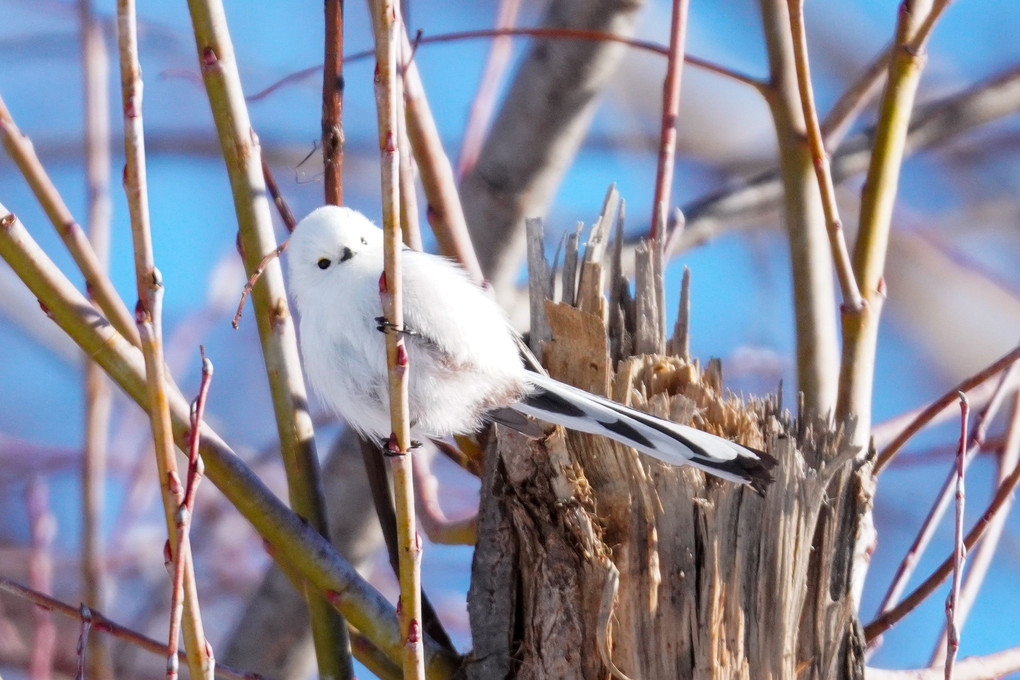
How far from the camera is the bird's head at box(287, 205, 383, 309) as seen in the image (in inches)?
51.8

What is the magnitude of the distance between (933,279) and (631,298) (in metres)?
2.36

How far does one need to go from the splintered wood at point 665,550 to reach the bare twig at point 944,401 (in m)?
0.18

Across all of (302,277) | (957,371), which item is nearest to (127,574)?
A: (302,277)

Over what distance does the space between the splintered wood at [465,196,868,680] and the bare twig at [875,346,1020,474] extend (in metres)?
0.18

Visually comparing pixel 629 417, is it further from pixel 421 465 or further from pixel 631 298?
pixel 421 465

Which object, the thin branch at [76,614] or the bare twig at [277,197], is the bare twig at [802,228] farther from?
the thin branch at [76,614]

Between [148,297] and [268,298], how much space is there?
58cm

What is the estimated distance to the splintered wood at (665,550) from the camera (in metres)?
1.22

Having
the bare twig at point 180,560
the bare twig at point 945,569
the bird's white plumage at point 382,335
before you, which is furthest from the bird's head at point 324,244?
the bare twig at point 945,569

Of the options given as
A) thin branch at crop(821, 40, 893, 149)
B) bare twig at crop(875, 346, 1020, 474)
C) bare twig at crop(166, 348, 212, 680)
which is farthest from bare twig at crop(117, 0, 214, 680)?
thin branch at crop(821, 40, 893, 149)

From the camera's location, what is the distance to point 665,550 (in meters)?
1.25

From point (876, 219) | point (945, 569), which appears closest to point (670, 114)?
point (876, 219)

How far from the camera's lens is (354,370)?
129 cm

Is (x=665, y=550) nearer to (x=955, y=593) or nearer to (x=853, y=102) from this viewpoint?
(x=955, y=593)
